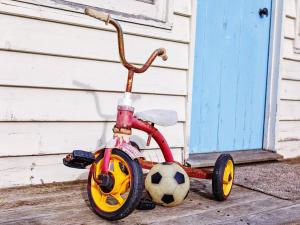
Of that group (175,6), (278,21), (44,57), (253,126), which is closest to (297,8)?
(278,21)

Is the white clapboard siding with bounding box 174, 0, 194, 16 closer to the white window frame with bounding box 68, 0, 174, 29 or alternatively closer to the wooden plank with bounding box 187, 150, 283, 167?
the white window frame with bounding box 68, 0, 174, 29

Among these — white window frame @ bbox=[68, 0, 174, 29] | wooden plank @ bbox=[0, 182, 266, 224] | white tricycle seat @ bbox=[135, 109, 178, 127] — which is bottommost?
wooden plank @ bbox=[0, 182, 266, 224]

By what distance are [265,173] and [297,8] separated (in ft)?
6.85

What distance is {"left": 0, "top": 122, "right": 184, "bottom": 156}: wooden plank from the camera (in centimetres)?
266

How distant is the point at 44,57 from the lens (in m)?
2.77

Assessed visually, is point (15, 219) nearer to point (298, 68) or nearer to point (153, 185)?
point (153, 185)

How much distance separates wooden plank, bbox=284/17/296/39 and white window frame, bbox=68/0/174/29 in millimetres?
1704

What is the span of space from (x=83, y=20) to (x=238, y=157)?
2.04 metres

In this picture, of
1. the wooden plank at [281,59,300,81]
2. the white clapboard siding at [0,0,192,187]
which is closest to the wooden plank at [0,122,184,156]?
the white clapboard siding at [0,0,192,187]

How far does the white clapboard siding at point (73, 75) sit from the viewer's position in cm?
265

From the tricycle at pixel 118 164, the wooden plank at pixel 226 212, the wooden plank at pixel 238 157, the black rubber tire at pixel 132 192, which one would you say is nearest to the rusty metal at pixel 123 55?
the tricycle at pixel 118 164

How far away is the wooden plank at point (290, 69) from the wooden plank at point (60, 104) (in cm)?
187

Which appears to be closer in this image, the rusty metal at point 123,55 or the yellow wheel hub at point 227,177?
the rusty metal at point 123,55

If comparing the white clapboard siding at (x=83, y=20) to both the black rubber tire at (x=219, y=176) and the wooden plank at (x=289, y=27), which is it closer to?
the black rubber tire at (x=219, y=176)
